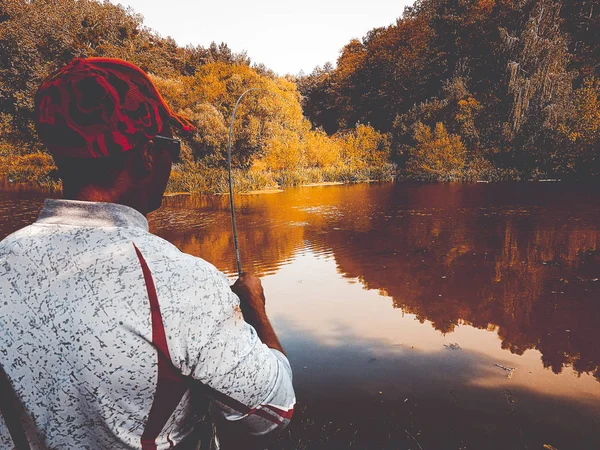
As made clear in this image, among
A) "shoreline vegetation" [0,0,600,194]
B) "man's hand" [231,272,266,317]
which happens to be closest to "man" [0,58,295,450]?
"man's hand" [231,272,266,317]

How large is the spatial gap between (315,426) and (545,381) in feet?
7.66

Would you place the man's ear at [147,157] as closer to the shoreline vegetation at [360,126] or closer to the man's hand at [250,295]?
the man's hand at [250,295]

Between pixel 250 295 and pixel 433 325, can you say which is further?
pixel 433 325

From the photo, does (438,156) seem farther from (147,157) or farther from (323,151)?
(147,157)

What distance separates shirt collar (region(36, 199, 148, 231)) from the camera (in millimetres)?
892

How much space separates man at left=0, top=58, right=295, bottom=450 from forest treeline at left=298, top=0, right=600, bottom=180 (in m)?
27.2

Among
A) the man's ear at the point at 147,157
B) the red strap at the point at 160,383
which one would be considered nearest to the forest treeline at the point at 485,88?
the man's ear at the point at 147,157

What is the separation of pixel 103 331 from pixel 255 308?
538 mm

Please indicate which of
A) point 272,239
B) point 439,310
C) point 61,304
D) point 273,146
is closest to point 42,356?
point 61,304

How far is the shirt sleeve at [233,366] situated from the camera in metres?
0.88

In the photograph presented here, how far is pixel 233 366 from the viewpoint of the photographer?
2.98 feet

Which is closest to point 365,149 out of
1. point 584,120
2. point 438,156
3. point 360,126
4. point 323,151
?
point 360,126

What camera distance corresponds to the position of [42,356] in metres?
0.83

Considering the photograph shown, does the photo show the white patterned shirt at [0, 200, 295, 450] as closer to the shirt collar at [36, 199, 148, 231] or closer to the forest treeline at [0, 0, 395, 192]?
the shirt collar at [36, 199, 148, 231]
